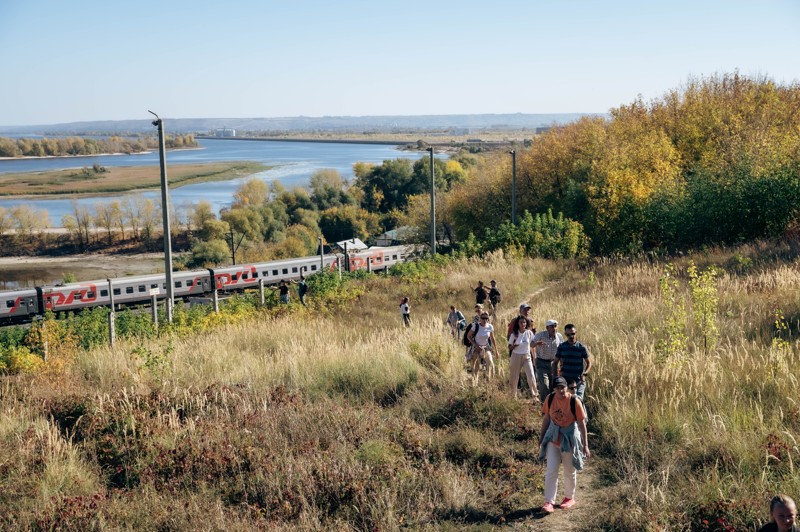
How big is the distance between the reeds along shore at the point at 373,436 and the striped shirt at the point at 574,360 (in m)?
0.59

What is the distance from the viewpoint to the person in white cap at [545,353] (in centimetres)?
953

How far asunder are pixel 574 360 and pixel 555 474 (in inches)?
79.1

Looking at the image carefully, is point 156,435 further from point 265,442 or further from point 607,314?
point 607,314

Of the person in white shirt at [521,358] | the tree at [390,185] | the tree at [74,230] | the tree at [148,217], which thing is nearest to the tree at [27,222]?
the tree at [74,230]

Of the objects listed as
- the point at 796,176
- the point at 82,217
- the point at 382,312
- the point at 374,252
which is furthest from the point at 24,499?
the point at 82,217

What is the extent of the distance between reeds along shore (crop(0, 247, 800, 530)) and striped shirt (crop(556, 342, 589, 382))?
59 cm

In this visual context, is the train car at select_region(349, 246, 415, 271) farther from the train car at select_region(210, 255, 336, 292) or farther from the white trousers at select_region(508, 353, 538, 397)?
the white trousers at select_region(508, 353, 538, 397)

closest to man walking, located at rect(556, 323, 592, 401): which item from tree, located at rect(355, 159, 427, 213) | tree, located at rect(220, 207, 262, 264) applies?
tree, located at rect(220, 207, 262, 264)

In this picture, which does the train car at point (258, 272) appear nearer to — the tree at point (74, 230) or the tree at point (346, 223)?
the tree at point (346, 223)

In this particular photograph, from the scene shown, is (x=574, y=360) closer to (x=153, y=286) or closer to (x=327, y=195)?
(x=153, y=286)

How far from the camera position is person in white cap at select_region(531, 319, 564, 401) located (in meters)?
9.53

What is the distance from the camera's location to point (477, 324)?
1107 cm

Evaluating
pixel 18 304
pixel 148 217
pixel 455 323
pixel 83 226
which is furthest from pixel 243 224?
pixel 455 323

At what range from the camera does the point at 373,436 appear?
8.32 metres
